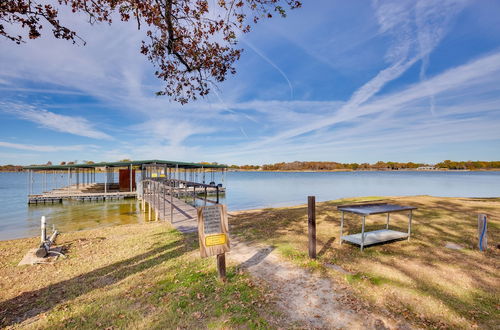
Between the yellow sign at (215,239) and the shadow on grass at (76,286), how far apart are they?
7.77 ft

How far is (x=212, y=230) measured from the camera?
15.4ft

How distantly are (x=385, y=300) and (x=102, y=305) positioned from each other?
Result: 15.2ft

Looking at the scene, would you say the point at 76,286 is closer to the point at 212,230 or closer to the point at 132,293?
the point at 132,293

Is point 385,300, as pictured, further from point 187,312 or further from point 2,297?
point 2,297

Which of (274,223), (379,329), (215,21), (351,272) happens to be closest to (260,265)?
(351,272)

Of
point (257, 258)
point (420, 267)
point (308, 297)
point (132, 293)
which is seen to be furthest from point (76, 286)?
point (420, 267)

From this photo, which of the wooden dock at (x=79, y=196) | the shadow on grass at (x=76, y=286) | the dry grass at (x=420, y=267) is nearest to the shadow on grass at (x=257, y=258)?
the dry grass at (x=420, y=267)

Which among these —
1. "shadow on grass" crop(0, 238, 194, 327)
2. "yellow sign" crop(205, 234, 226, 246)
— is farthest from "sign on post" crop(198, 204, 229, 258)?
"shadow on grass" crop(0, 238, 194, 327)

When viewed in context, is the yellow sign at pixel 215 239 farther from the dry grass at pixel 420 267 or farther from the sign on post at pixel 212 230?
the dry grass at pixel 420 267

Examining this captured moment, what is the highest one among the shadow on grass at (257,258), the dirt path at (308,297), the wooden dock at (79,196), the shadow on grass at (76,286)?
the dirt path at (308,297)

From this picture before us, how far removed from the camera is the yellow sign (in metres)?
4.62

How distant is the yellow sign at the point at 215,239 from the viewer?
4623 mm

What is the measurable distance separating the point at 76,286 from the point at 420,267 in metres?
7.15

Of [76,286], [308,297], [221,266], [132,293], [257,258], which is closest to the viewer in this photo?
[308,297]
